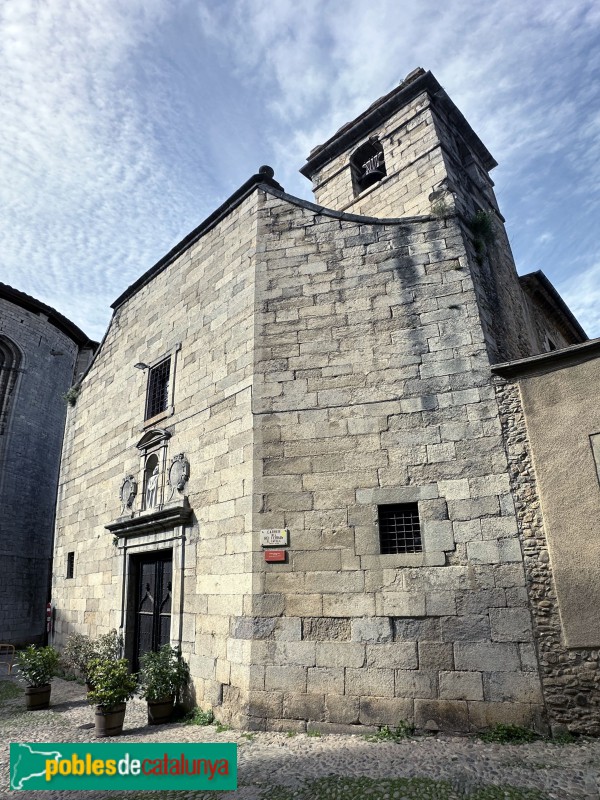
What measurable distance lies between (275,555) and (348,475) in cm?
121

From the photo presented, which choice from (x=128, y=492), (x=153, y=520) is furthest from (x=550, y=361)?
(x=128, y=492)

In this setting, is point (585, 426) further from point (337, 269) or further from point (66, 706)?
point (66, 706)

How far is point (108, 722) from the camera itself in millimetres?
5234

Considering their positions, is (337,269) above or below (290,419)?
above

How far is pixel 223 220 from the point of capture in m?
8.16

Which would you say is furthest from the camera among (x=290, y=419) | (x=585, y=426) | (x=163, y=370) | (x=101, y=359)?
(x=101, y=359)

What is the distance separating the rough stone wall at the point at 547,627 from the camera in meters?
4.32

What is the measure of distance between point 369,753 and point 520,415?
3580 mm

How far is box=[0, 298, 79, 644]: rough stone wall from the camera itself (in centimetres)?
1412

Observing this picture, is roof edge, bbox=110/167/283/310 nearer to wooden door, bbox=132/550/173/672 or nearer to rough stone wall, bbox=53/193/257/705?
rough stone wall, bbox=53/193/257/705

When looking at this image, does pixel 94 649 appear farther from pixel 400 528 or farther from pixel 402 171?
pixel 402 171

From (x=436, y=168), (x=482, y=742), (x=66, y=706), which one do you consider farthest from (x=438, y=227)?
(x=66, y=706)

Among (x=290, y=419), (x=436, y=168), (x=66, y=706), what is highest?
(x=436, y=168)

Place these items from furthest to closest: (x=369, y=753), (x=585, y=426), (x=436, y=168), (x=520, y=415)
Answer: (x=436, y=168)
(x=520, y=415)
(x=585, y=426)
(x=369, y=753)
